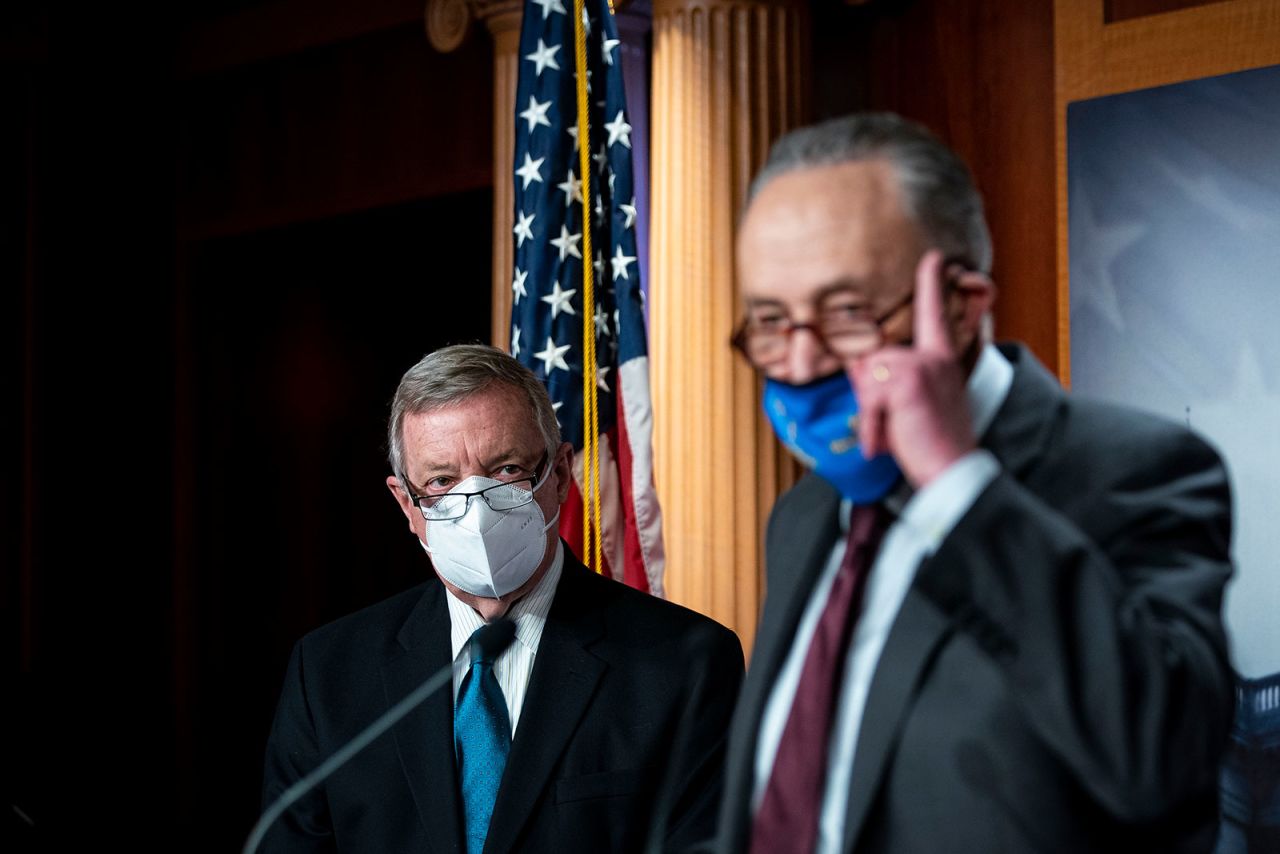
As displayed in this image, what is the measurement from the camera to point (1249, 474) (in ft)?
11.9

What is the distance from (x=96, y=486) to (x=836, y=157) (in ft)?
18.4

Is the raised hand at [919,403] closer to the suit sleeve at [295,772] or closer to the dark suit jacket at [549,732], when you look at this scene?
the dark suit jacket at [549,732]

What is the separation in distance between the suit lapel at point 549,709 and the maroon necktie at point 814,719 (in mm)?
1050

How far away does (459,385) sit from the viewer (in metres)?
2.55

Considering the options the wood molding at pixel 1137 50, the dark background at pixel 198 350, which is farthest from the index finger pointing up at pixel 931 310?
the dark background at pixel 198 350

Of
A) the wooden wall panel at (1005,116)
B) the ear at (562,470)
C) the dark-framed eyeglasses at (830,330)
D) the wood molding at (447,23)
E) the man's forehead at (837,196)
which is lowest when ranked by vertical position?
the ear at (562,470)

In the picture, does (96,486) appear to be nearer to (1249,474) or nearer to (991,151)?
(991,151)

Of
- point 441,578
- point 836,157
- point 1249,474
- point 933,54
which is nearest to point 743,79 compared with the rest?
point 933,54

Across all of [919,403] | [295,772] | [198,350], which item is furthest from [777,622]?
[198,350]

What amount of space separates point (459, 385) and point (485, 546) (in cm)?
32

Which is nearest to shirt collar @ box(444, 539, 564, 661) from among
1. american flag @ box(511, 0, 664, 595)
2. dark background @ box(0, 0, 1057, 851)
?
american flag @ box(511, 0, 664, 595)

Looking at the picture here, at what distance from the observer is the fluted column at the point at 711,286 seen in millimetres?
4117

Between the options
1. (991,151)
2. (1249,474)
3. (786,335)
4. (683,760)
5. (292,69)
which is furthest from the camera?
(292,69)

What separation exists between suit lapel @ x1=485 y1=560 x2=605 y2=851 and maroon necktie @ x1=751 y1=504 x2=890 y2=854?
3.44ft
